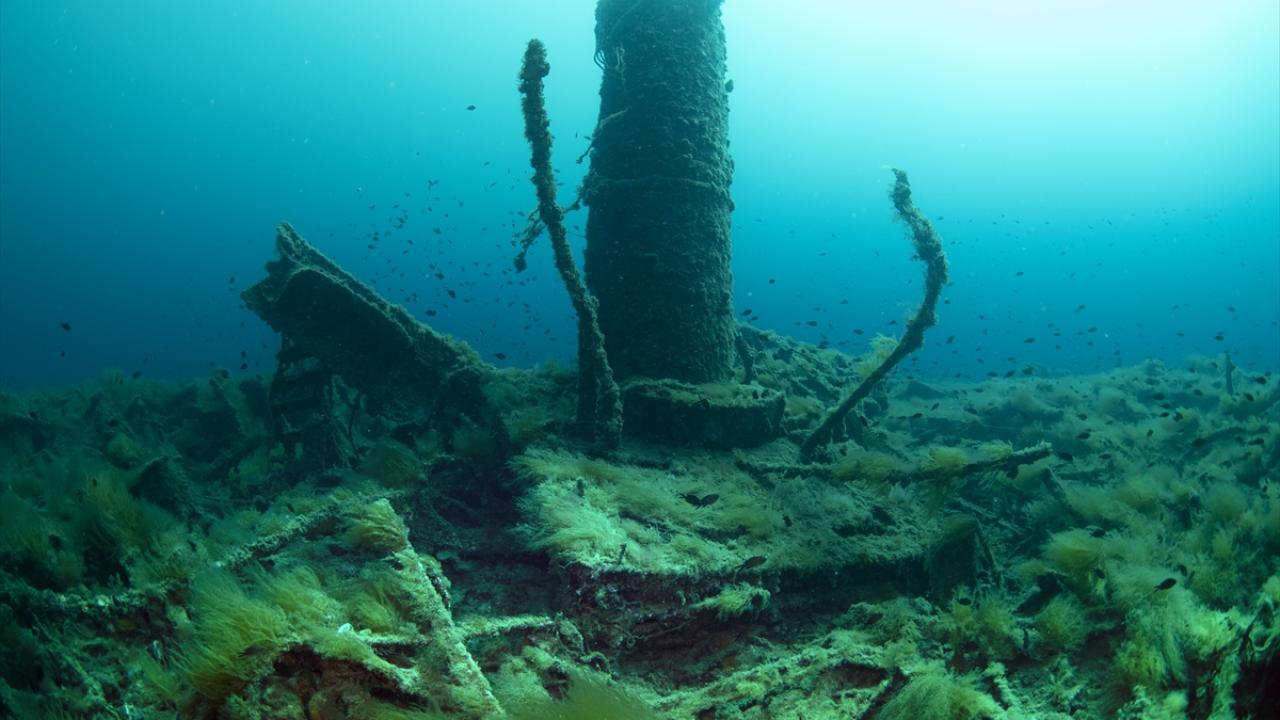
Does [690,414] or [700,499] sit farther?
[690,414]

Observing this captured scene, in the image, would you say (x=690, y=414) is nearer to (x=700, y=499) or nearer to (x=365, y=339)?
(x=700, y=499)

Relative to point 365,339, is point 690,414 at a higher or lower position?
lower

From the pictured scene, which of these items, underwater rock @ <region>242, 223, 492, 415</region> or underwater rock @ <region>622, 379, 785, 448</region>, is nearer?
underwater rock @ <region>242, 223, 492, 415</region>

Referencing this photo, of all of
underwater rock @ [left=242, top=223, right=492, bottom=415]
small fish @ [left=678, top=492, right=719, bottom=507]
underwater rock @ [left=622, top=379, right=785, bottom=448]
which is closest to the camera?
small fish @ [left=678, top=492, right=719, bottom=507]

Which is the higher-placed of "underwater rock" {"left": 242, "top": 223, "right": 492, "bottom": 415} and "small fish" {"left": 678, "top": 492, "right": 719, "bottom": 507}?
"underwater rock" {"left": 242, "top": 223, "right": 492, "bottom": 415}

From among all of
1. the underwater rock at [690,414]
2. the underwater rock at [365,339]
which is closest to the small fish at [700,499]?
the underwater rock at [690,414]

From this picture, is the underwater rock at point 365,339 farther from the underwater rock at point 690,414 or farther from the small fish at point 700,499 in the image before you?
the small fish at point 700,499

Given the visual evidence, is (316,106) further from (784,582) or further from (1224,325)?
(1224,325)

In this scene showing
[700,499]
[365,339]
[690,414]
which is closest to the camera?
[700,499]

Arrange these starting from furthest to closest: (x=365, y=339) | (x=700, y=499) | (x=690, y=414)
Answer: (x=690, y=414)
(x=365, y=339)
(x=700, y=499)

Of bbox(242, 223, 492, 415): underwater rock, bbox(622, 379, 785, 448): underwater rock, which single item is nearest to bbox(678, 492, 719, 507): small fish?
bbox(622, 379, 785, 448): underwater rock

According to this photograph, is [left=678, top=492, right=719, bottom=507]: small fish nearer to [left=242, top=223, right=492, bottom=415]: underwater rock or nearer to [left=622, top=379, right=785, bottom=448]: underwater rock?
[left=622, top=379, right=785, bottom=448]: underwater rock

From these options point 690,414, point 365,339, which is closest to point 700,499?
point 690,414

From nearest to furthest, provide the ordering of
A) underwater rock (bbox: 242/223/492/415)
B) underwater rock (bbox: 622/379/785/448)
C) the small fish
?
the small fish, underwater rock (bbox: 242/223/492/415), underwater rock (bbox: 622/379/785/448)
